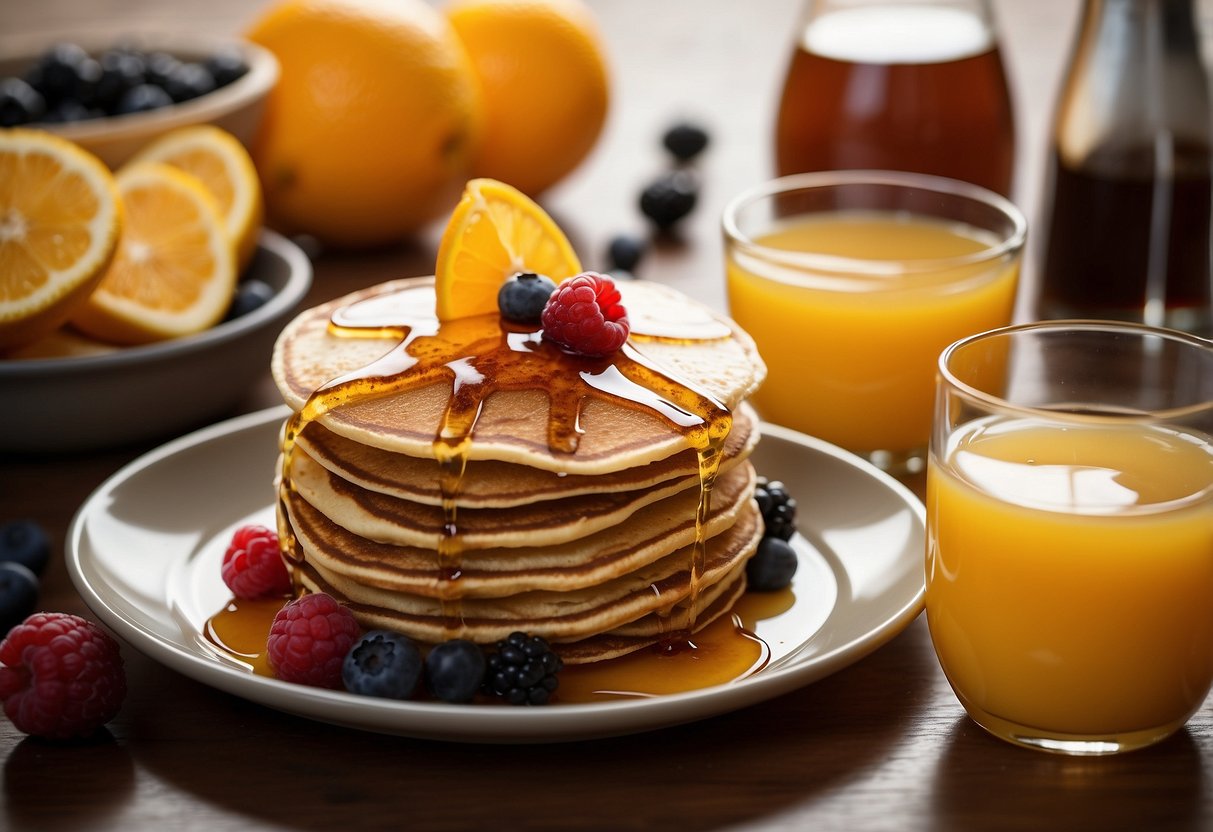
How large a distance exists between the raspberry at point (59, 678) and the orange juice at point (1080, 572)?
75 centimetres

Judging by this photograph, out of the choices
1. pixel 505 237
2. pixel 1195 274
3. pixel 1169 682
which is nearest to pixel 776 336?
pixel 505 237

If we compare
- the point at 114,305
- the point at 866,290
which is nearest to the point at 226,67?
the point at 114,305

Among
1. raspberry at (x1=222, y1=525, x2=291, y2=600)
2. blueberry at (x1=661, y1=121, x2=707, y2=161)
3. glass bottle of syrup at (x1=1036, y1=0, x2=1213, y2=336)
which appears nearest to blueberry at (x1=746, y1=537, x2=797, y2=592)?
raspberry at (x1=222, y1=525, x2=291, y2=600)

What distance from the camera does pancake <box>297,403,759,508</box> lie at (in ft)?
4.33

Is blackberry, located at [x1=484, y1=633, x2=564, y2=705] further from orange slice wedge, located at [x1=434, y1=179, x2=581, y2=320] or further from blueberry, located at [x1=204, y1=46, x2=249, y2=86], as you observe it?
blueberry, located at [x1=204, y1=46, x2=249, y2=86]

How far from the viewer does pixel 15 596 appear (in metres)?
1.51

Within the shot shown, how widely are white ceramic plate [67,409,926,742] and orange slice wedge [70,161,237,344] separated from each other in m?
0.25

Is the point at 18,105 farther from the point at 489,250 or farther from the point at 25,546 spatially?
the point at 489,250

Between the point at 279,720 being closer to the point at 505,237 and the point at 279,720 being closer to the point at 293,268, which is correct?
the point at 505,237

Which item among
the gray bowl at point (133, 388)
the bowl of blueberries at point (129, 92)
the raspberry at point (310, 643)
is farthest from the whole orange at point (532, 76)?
the raspberry at point (310, 643)

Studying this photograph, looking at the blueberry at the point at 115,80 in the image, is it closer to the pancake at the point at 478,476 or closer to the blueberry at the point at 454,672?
the pancake at the point at 478,476

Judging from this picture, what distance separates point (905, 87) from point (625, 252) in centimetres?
55

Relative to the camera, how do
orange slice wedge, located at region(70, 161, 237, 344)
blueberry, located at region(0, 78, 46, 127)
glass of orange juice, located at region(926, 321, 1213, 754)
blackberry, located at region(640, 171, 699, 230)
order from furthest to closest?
blackberry, located at region(640, 171, 699, 230) → blueberry, located at region(0, 78, 46, 127) → orange slice wedge, located at region(70, 161, 237, 344) → glass of orange juice, located at region(926, 321, 1213, 754)

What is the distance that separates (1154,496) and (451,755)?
2.06ft
